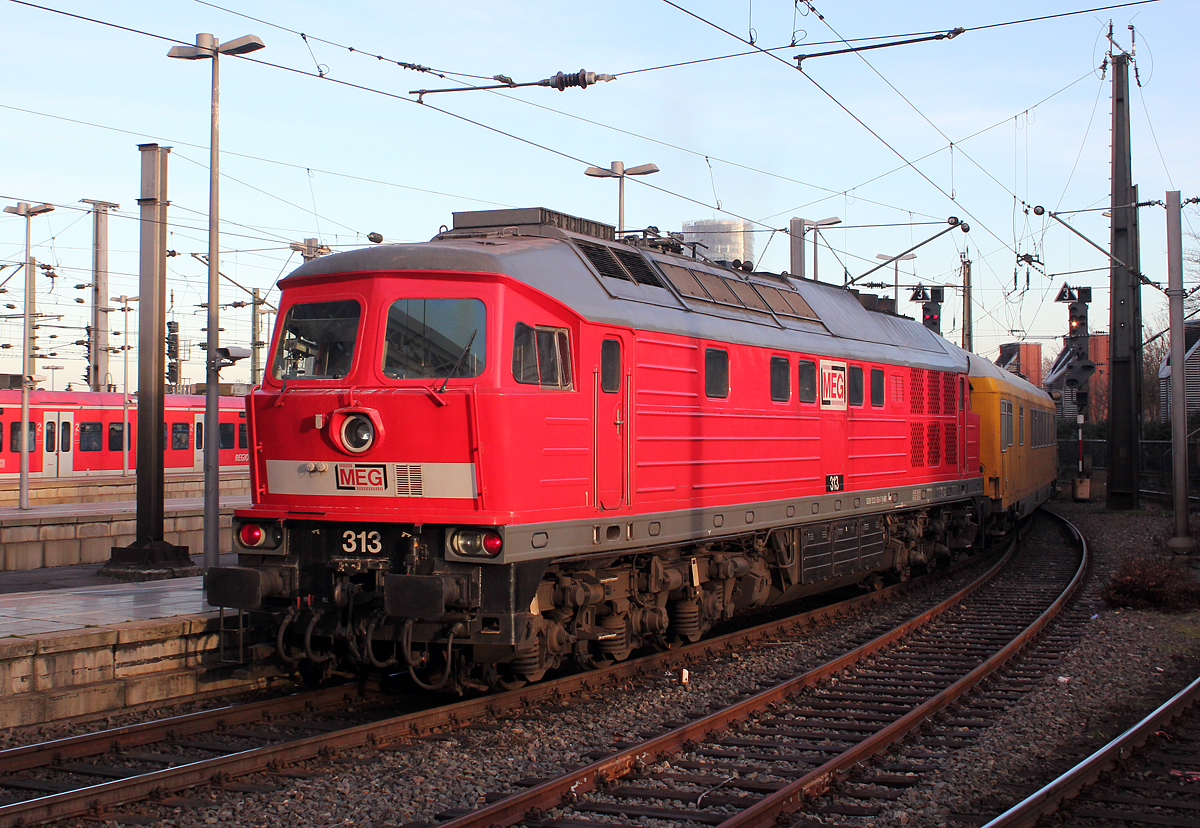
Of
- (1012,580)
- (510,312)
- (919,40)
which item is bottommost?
(1012,580)

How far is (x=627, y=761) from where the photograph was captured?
290 inches

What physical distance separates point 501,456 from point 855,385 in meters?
7.22

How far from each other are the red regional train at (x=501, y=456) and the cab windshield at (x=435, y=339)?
15 mm

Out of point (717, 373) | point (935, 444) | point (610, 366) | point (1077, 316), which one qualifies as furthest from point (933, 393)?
point (1077, 316)

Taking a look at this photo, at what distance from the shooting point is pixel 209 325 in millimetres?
15055

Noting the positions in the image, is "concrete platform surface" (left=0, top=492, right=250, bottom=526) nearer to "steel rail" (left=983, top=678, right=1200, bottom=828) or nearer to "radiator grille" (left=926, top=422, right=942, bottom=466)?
"radiator grille" (left=926, top=422, right=942, bottom=466)

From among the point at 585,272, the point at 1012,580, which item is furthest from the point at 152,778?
the point at 1012,580

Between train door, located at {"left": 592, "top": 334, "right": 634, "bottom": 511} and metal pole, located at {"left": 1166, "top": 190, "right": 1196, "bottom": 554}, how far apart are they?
Result: 14.3 metres

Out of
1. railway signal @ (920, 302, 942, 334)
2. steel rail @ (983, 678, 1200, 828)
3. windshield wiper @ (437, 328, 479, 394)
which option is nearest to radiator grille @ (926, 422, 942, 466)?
steel rail @ (983, 678, 1200, 828)

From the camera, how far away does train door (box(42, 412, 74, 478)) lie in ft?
108

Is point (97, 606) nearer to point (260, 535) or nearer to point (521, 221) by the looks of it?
point (260, 535)

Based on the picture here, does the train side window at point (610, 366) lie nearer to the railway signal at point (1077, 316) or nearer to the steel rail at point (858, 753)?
the steel rail at point (858, 753)

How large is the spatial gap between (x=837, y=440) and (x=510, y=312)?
6403 mm

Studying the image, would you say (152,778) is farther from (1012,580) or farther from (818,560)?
(1012,580)
